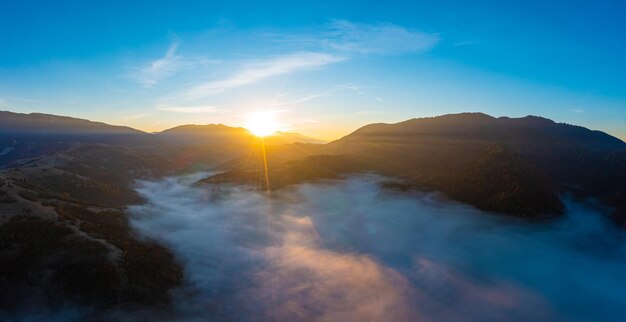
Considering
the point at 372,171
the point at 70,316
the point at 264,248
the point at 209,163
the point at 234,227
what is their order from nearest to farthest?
the point at 70,316 < the point at 264,248 < the point at 234,227 < the point at 372,171 < the point at 209,163

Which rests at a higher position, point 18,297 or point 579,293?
point 18,297

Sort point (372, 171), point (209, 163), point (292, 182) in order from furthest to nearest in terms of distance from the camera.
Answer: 1. point (209, 163)
2. point (372, 171)
3. point (292, 182)

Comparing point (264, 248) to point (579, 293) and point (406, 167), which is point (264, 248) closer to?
point (579, 293)

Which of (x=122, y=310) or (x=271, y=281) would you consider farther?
(x=271, y=281)

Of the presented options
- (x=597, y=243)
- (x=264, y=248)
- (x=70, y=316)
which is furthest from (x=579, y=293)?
(x=70, y=316)

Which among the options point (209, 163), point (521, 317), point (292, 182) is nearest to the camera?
point (521, 317)

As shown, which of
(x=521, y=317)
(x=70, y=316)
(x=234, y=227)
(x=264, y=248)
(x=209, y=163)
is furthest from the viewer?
(x=209, y=163)

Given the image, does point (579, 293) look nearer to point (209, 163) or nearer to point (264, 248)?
point (264, 248)

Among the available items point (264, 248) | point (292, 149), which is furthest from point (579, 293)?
point (292, 149)

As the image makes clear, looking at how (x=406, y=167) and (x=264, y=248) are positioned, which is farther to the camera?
(x=406, y=167)
